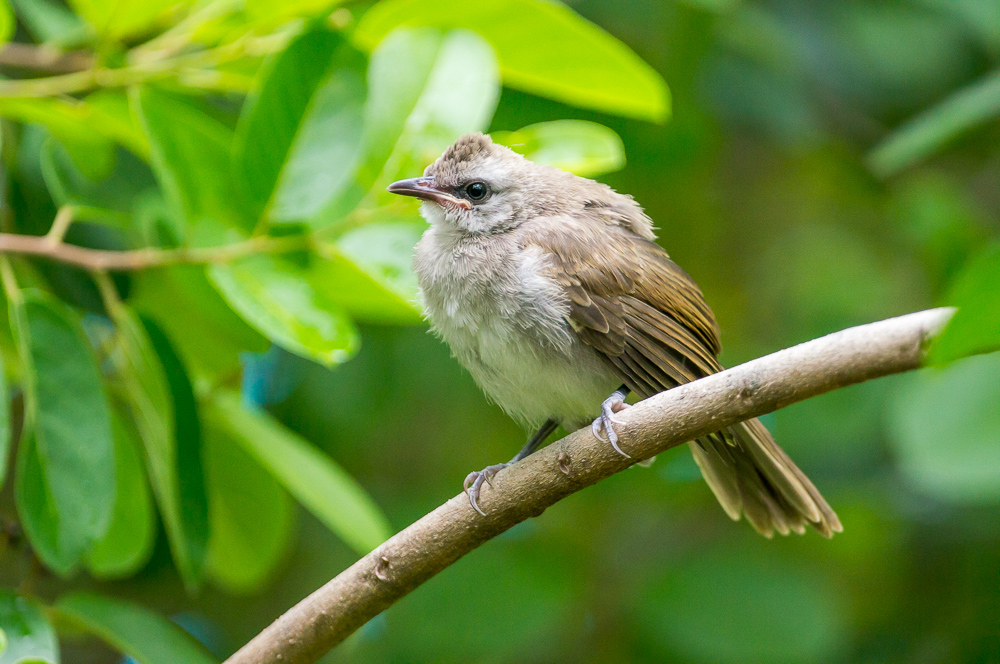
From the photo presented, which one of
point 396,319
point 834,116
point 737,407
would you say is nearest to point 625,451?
point 737,407

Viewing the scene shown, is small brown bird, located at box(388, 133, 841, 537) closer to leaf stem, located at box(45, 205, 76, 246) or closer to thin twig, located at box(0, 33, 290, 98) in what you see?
thin twig, located at box(0, 33, 290, 98)

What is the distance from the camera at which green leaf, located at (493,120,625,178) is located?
104 inches

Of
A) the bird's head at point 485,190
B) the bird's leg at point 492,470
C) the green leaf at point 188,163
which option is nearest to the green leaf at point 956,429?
the bird's leg at point 492,470

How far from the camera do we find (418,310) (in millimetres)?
2559

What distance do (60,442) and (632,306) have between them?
1.49 meters

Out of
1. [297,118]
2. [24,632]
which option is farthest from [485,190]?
[24,632]

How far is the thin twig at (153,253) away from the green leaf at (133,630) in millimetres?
868

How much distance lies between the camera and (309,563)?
166 inches

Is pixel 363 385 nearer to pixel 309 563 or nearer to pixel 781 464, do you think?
pixel 309 563

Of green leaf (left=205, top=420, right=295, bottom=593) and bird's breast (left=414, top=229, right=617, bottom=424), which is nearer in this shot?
bird's breast (left=414, top=229, right=617, bottom=424)

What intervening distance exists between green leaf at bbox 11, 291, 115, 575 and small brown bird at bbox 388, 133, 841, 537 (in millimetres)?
911

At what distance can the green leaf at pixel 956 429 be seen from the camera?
2795 mm

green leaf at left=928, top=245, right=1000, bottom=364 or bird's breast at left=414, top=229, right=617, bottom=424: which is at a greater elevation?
bird's breast at left=414, top=229, right=617, bottom=424

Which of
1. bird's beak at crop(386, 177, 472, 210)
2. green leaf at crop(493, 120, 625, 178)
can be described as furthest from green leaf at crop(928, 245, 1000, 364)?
bird's beak at crop(386, 177, 472, 210)
